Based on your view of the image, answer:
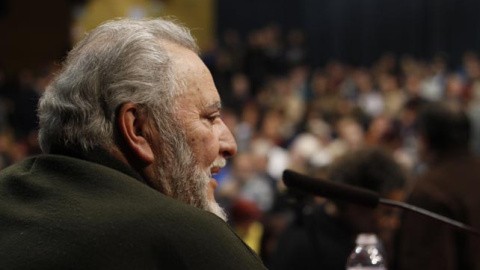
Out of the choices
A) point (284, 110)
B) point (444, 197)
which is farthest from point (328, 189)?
point (284, 110)

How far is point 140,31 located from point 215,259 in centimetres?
47

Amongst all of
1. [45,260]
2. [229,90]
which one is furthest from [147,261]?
[229,90]

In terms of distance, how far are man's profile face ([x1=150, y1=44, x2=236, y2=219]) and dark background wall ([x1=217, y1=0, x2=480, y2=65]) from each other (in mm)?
13791

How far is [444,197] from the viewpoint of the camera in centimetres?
328

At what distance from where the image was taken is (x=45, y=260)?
1.37 m

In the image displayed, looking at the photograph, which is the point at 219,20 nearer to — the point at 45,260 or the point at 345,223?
the point at 345,223

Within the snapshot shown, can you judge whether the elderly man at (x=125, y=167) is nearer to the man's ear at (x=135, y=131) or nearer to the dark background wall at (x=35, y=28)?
the man's ear at (x=135, y=131)

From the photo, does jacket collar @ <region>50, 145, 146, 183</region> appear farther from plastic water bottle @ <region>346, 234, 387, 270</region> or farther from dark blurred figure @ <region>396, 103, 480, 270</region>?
dark blurred figure @ <region>396, 103, 480, 270</region>

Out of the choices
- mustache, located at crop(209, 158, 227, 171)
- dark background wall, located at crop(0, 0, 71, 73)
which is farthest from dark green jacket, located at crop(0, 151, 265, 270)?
dark background wall, located at crop(0, 0, 71, 73)

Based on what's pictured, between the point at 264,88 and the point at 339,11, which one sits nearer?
the point at 264,88

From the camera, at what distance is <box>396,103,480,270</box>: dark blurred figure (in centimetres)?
320

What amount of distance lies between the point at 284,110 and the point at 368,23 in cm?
580

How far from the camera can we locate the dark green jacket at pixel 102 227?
4.47 feet

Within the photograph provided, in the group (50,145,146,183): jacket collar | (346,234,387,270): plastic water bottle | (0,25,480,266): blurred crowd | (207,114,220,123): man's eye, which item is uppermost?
(207,114,220,123): man's eye
